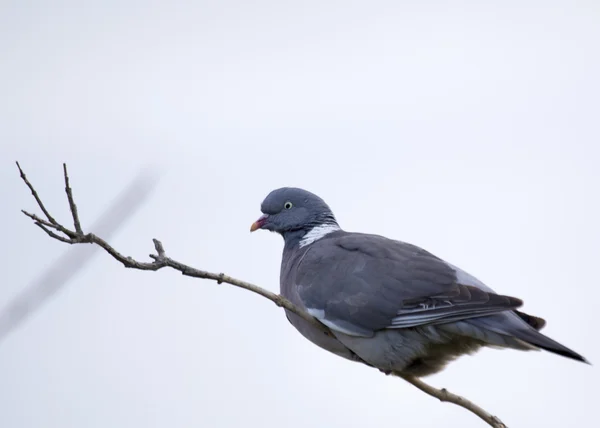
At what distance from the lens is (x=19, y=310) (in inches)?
73.3

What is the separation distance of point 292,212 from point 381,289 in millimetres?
1436

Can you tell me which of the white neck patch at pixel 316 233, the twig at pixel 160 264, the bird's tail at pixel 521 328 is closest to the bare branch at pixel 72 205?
the twig at pixel 160 264

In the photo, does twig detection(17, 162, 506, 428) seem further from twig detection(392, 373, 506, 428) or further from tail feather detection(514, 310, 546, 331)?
tail feather detection(514, 310, 546, 331)

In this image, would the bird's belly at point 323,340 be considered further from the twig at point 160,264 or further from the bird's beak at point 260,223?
the bird's beak at point 260,223

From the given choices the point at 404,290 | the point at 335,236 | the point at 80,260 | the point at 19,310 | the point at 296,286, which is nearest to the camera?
the point at 19,310

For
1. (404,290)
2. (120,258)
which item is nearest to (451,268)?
(404,290)

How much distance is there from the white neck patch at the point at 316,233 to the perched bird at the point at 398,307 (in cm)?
38

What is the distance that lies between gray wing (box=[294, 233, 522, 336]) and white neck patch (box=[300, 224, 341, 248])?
1.49ft

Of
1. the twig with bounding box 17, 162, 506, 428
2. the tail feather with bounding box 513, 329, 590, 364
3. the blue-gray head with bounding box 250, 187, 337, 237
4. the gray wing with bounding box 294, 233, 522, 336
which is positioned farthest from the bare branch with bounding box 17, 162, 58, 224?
the blue-gray head with bounding box 250, 187, 337, 237

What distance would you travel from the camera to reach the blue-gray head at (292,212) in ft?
18.5

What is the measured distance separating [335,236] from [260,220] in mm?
764

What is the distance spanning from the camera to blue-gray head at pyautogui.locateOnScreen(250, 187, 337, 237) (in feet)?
18.5

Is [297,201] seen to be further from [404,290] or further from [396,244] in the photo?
[404,290]

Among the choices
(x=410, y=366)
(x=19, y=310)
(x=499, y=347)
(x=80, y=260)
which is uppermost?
(x=80, y=260)
